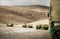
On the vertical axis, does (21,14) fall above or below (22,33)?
above

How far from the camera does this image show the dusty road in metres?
3.10

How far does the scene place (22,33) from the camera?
10.7ft

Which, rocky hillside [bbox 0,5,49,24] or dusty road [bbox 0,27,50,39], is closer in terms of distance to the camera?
dusty road [bbox 0,27,50,39]

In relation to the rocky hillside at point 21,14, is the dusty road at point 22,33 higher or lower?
lower

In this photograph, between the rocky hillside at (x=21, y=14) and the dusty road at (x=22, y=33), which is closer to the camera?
the dusty road at (x=22, y=33)

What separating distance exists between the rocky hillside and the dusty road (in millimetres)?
188

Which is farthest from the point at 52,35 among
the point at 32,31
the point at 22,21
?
the point at 22,21

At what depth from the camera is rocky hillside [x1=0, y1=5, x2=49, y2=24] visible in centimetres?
347

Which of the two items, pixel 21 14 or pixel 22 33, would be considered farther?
pixel 21 14

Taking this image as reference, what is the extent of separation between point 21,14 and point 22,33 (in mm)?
412

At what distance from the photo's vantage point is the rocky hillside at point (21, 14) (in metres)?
3.47

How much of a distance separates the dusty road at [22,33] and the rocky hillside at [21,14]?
7.4 inches

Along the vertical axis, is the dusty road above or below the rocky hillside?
below

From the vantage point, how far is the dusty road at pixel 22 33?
3.10 meters
